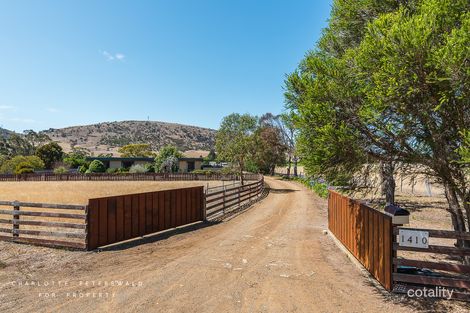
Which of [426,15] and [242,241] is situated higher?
[426,15]

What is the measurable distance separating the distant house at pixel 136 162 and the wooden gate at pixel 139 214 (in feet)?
234

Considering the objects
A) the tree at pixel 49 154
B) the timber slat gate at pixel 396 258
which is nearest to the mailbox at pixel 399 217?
the timber slat gate at pixel 396 258

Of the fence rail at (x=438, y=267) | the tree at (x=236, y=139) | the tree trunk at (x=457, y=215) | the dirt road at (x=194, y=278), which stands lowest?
the dirt road at (x=194, y=278)

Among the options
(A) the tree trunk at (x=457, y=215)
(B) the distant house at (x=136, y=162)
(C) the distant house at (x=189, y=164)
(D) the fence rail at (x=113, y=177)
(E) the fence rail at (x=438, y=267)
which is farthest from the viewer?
(C) the distant house at (x=189, y=164)

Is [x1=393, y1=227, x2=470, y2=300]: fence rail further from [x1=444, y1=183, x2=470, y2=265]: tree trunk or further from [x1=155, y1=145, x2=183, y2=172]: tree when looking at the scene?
[x1=155, y1=145, x2=183, y2=172]: tree

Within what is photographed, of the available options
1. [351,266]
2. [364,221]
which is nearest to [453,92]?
[364,221]

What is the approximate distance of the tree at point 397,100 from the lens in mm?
5852

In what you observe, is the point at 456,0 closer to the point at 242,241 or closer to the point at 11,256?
the point at 242,241

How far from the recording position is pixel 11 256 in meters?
9.71

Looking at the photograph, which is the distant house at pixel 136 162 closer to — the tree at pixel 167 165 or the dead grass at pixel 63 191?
the tree at pixel 167 165

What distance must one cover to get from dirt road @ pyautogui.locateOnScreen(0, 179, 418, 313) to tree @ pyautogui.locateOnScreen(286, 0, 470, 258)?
290 cm

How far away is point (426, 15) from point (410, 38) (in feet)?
2.00

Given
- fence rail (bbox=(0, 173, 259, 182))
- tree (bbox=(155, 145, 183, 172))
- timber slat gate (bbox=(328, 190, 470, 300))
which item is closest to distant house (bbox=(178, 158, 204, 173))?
tree (bbox=(155, 145, 183, 172))

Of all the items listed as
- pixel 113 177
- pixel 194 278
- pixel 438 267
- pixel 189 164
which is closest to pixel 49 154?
pixel 189 164
